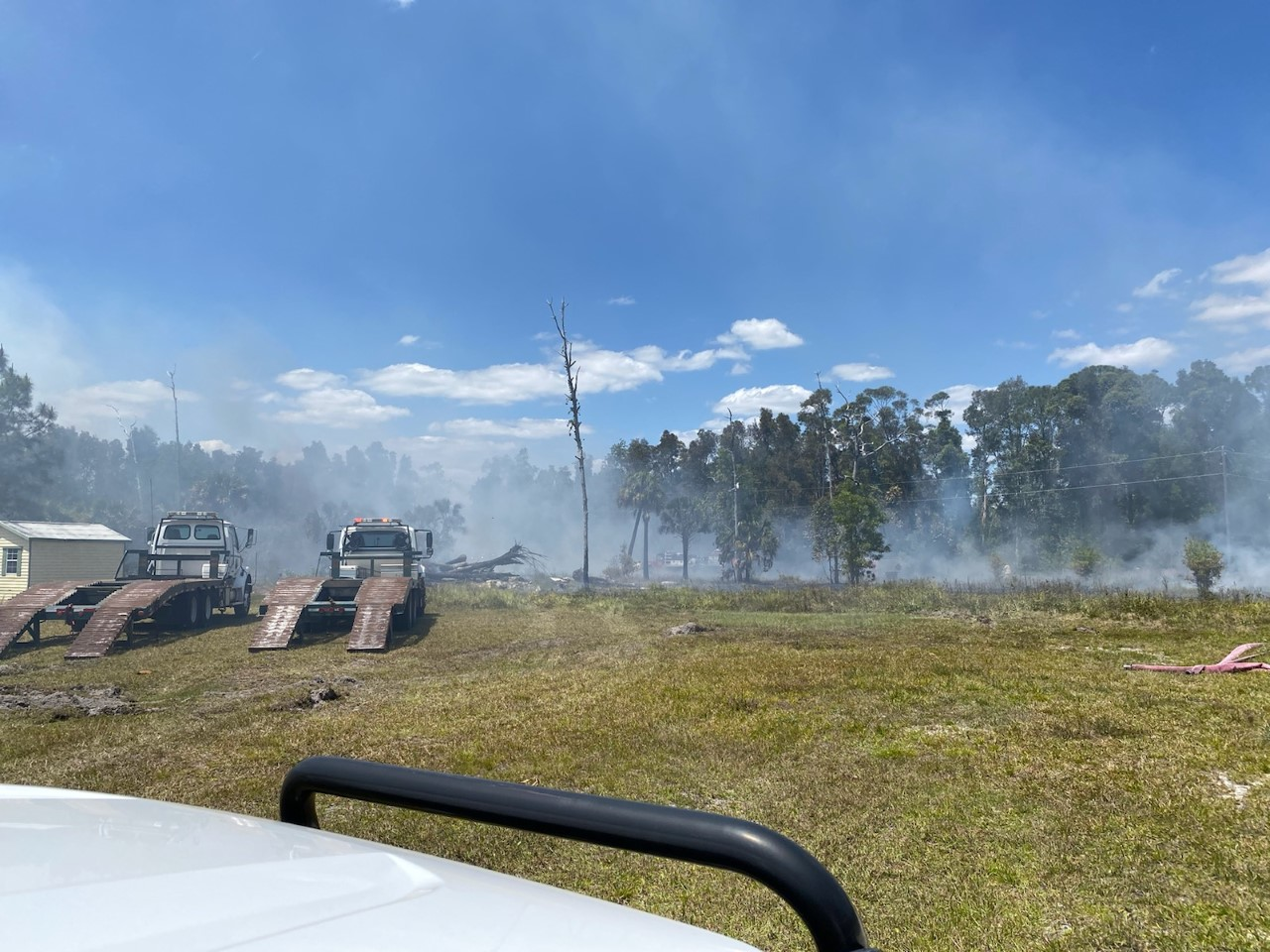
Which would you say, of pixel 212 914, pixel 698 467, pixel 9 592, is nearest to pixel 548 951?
pixel 212 914

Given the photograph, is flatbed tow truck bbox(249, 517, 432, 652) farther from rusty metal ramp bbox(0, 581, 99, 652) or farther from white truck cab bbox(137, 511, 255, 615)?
rusty metal ramp bbox(0, 581, 99, 652)

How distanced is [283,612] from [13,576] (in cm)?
1938

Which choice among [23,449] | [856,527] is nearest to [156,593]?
[856,527]

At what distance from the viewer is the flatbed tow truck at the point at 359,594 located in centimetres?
1408

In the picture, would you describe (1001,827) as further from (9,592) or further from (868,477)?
(868,477)

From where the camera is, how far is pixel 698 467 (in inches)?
2800

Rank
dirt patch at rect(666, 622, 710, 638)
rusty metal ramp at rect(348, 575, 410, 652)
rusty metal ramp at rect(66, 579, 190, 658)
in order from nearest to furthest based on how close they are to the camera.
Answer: rusty metal ramp at rect(66, 579, 190, 658) < rusty metal ramp at rect(348, 575, 410, 652) < dirt patch at rect(666, 622, 710, 638)

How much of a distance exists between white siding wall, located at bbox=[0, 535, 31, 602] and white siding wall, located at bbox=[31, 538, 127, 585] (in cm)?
25

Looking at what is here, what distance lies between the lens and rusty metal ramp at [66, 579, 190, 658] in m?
13.1

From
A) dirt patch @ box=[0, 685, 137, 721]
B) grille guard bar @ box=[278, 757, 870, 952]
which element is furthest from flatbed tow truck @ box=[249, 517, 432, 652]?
grille guard bar @ box=[278, 757, 870, 952]

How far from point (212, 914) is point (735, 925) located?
10.4 ft

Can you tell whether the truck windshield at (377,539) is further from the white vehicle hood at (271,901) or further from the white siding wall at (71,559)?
the white vehicle hood at (271,901)

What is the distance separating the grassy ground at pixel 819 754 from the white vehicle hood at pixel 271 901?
2.80 m

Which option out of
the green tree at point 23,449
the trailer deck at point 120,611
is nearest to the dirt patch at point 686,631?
the trailer deck at point 120,611
